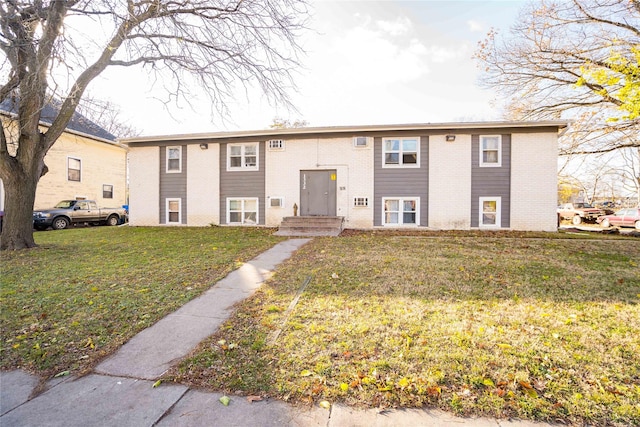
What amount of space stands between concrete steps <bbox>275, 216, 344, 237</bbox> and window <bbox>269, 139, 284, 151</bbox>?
315 centimetres

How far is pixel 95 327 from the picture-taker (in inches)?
143

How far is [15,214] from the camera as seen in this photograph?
8359mm

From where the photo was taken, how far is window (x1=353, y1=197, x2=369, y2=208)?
1266 centimetres

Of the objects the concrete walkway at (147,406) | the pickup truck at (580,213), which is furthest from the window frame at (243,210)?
the pickup truck at (580,213)

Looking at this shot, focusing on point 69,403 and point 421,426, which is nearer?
point 421,426

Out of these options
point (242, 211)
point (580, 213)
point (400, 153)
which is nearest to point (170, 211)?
point (242, 211)

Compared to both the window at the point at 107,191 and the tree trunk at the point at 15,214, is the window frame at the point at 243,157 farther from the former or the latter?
the window at the point at 107,191

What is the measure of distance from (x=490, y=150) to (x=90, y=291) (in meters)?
13.2

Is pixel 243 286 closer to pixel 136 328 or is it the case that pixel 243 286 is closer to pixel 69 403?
pixel 136 328

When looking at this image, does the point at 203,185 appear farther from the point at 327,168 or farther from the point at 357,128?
the point at 357,128

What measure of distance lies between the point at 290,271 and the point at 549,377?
4267 millimetres

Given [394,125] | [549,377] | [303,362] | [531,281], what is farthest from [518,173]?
[303,362]

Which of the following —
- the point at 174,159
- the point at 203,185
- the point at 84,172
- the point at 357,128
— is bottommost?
the point at 203,185

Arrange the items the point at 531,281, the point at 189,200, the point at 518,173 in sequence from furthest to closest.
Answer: the point at 189,200 → the point at 518,173 → the point at 531,281
